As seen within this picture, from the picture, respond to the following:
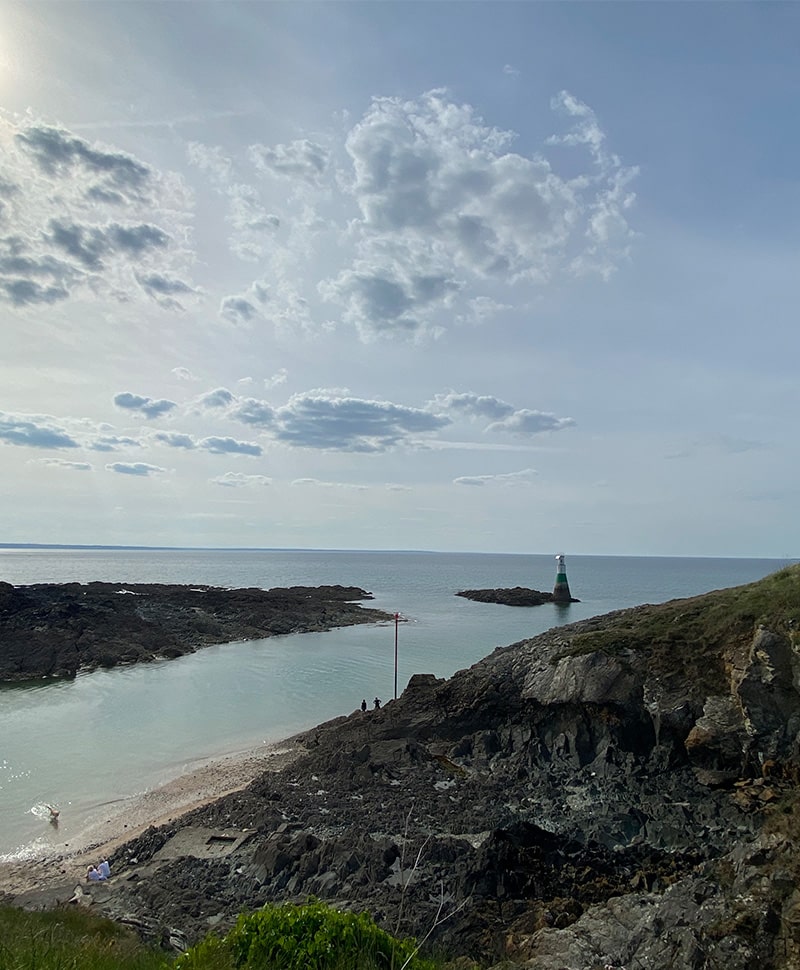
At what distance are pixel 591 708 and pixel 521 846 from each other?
6.06 meters

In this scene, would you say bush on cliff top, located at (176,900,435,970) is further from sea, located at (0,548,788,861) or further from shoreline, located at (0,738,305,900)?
sea, located at (0,548,788,861)

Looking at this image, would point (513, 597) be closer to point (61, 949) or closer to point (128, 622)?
point (128, 622)

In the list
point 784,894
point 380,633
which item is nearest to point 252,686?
point 380,633

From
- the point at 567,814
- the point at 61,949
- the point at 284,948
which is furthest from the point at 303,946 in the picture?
the point at 567,814

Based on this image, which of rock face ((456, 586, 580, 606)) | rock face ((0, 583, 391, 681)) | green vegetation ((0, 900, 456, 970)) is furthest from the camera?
rock face ((456, 586, 580, 606))

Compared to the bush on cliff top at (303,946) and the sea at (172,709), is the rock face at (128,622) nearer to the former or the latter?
the sea at (172,709)

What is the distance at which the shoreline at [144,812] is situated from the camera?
1477 centimetres

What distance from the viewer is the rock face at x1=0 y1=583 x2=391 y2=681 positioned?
41750mm

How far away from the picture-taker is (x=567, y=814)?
14695 mm

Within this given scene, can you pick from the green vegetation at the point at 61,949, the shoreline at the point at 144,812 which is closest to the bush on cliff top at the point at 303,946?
the green vegetation at the point at 61,949

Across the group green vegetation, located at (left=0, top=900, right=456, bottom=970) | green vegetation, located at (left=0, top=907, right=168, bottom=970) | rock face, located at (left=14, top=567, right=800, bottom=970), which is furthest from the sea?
green vegetation, located at (left=0, top=900, right=456, bottom=970)

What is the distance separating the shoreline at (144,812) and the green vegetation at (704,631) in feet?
36.3

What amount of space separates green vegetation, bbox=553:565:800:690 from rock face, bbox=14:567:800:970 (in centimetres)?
6

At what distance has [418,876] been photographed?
1246cm
